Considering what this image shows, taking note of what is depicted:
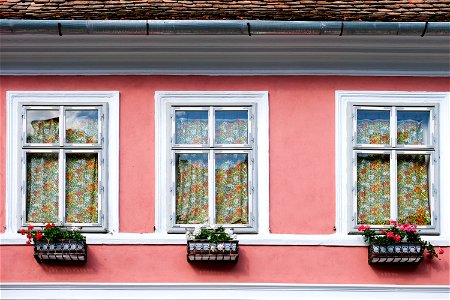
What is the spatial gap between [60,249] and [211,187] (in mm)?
1679

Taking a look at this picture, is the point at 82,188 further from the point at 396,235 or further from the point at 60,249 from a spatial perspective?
the point at 396,235

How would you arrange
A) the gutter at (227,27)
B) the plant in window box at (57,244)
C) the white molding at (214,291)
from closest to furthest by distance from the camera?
the gutter at (227,27) < the plant in window box at (57,244) < the white molding at (214,291)

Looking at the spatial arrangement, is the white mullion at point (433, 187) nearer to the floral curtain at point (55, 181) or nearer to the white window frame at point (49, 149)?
the white window frame at point (49, 149)

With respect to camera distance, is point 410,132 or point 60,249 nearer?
point 60,249

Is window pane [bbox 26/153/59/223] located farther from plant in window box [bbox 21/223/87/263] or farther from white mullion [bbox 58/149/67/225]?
plant in window box [bbox 21/223/87/263]

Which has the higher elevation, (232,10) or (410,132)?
(232,10)

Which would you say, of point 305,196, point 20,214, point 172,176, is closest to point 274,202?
point 305,196

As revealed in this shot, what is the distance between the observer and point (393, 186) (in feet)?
32.0

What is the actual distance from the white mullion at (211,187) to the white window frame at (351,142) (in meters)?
1.29

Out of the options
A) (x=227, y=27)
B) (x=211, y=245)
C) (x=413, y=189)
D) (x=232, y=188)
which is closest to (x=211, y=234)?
(x=211, y=245)

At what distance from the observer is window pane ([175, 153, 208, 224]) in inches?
383

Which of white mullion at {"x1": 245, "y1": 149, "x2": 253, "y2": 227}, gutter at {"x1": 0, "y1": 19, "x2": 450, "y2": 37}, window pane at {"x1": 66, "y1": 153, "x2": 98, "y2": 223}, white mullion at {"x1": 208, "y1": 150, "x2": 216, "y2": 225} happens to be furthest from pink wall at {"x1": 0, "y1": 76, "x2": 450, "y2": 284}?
gutter at {"x1": 0, "y1": 19, "x2": 450, "y2": 37}

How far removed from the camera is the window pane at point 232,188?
9.70 m

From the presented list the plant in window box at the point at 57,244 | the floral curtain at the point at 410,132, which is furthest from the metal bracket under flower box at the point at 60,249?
the floral curtain at the point at 410,132
